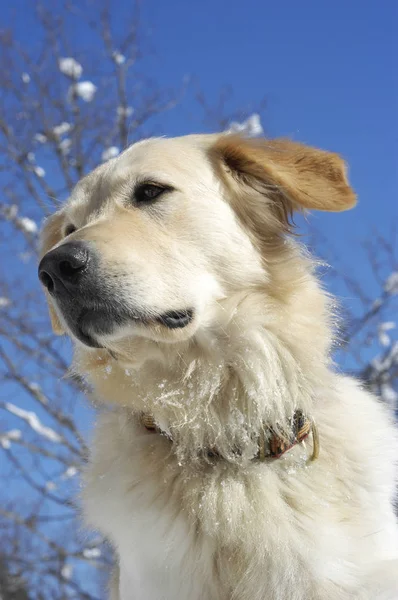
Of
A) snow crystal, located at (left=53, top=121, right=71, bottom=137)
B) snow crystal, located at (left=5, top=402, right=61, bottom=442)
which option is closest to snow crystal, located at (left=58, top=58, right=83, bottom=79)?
snow crystal, located at (left=53, top=121, right=71, bottom=137)

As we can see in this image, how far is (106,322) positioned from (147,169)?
0.81 meters

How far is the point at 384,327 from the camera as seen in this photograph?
31.4ft

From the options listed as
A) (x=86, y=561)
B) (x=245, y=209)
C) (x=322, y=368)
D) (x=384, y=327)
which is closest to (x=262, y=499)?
(x=322, y=368)

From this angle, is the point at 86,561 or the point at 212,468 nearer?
the point at 212,468

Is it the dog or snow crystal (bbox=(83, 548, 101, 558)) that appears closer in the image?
the dog

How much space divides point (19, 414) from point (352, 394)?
22.3ft

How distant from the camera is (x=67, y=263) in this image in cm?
238

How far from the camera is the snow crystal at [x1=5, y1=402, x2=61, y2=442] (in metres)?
8.74

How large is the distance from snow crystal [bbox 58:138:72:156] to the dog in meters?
6.33

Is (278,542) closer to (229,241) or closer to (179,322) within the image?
(179,322)

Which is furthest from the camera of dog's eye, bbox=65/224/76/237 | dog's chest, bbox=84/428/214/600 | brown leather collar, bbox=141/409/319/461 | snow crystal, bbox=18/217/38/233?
snow crystal, bbox=18/217/38/233

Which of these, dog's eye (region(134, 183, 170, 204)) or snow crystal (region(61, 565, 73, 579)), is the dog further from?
snow crystal (region(61, 565, 73, 579))

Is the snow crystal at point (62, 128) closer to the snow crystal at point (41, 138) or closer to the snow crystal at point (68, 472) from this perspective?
the snow crystal at point (41, 138)

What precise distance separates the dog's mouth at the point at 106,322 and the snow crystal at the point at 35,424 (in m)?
6.63
